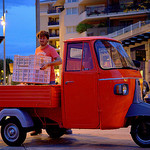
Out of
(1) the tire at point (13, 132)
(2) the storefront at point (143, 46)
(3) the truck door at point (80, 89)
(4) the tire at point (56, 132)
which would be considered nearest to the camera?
(3) the truck door at point (80, 89)

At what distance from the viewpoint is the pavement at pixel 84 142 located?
28.1 ft

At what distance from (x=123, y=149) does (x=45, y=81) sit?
2221 mm

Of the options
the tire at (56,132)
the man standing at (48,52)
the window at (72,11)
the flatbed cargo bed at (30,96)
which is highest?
the window at (72,11)

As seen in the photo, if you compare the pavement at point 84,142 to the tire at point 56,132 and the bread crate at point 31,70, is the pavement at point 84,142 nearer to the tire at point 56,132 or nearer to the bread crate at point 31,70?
the tire at point 56,132

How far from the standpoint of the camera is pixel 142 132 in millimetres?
8141

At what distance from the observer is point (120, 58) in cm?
859

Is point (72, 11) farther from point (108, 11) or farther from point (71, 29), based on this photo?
point (108, 11)

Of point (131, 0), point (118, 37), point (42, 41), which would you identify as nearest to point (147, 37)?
point (118, 37)

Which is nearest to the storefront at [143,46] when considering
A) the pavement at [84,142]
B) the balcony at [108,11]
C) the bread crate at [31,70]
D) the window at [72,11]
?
the balcony at [108,11]

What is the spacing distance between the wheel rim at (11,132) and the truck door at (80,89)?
115 centimetres

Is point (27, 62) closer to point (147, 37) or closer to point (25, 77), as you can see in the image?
point (25, 77)

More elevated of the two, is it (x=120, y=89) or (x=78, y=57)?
(x=78, y=57)

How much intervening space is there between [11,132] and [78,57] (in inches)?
87.7

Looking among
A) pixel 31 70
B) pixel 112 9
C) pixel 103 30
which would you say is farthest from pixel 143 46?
pixel 31 70
